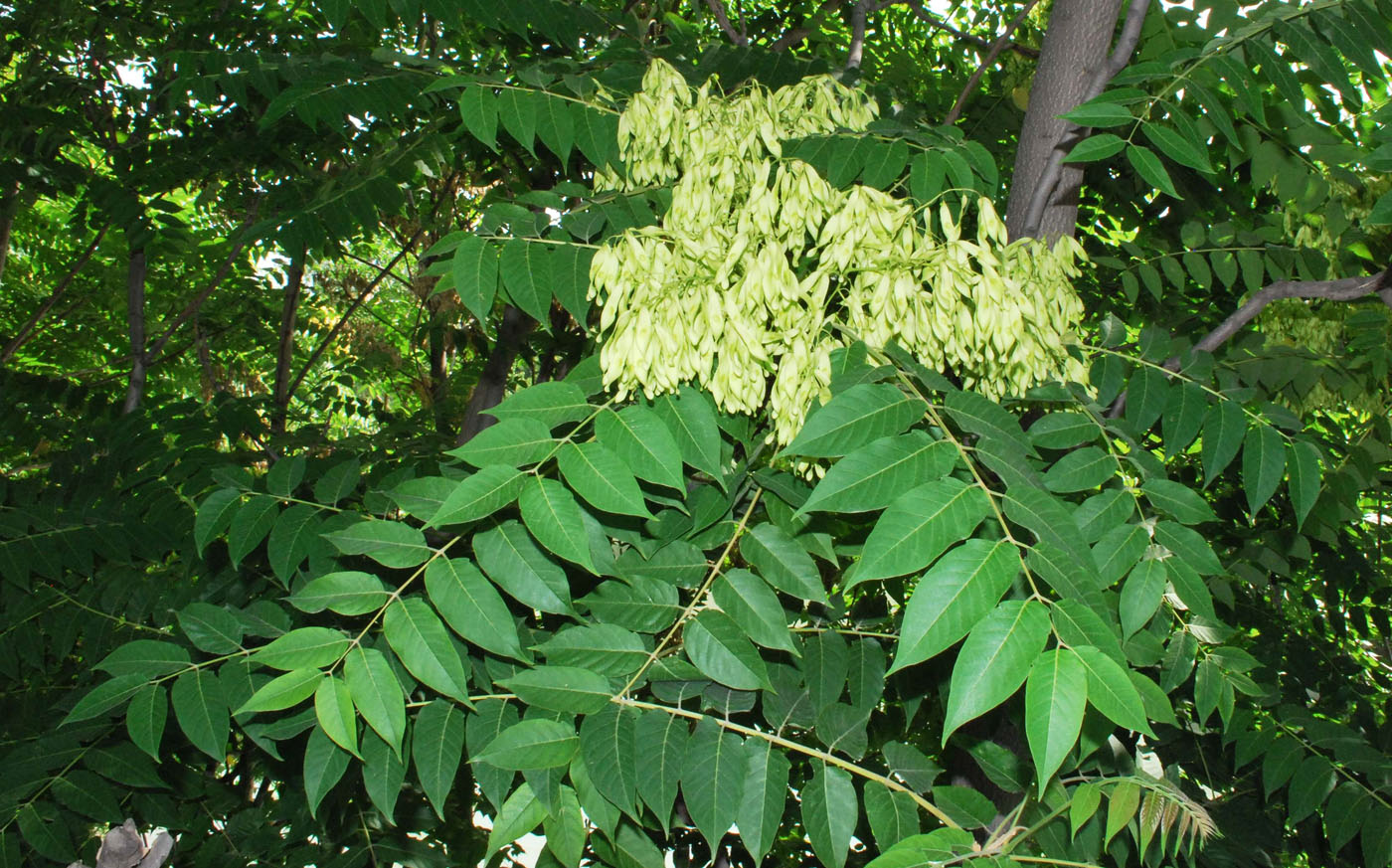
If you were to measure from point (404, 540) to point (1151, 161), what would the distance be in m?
1.51

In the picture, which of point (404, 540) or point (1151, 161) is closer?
point (404, 540)

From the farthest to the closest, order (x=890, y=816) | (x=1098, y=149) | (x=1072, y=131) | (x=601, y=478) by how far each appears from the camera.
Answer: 1. (x=1072, y=131)
2. (x=1098, y=149)
3. (x=890, y=816)
4. (x=601, y=478)

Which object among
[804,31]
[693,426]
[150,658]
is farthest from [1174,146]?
[804,31]

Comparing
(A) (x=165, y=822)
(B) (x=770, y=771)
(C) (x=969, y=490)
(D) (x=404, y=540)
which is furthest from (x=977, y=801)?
(A) (x=165, y=822)

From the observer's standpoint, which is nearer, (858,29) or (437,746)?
(437,746)

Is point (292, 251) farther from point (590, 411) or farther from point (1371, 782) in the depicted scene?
point (1371, 782)

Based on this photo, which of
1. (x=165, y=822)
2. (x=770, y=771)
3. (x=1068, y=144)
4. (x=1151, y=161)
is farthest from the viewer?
(x=1068, y=144)

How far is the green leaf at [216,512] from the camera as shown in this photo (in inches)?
72.2

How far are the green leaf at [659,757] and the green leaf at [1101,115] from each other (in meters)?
1.34

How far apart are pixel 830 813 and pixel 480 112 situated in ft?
5.08

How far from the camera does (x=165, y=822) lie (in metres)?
2.03

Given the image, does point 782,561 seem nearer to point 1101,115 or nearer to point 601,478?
point 601,478

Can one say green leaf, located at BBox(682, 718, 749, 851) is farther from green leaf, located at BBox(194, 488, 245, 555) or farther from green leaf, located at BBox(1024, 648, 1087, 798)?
green leaf, located at BBox(194, 488, 245, 555)

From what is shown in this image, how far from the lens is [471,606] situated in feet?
4.40
